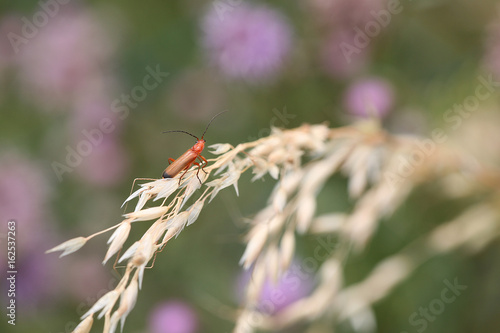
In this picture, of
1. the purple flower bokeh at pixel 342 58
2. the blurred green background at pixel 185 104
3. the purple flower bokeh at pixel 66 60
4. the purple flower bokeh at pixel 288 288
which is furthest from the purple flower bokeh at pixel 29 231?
the purple flower bokeh at pixel 342 58

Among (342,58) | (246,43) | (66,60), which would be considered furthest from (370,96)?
(66,60)

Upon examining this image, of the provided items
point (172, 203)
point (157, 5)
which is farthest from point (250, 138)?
point (172, 203)

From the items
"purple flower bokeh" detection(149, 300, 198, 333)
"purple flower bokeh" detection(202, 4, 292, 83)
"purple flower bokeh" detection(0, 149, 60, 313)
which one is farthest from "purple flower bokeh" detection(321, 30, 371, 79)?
"purple flower bokeh" detection(0, 149, 60, 313)

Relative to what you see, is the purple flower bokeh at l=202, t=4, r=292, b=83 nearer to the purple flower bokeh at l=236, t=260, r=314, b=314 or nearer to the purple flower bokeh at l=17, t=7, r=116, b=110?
the purple flower bokeh at l=17, t=7, r=116, b=110

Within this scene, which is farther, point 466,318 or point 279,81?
point 279,81

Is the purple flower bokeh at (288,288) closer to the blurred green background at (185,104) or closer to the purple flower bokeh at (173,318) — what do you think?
the blurred green background at (185,104)

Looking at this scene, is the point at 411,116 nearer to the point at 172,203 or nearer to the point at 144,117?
the point at 144,117
